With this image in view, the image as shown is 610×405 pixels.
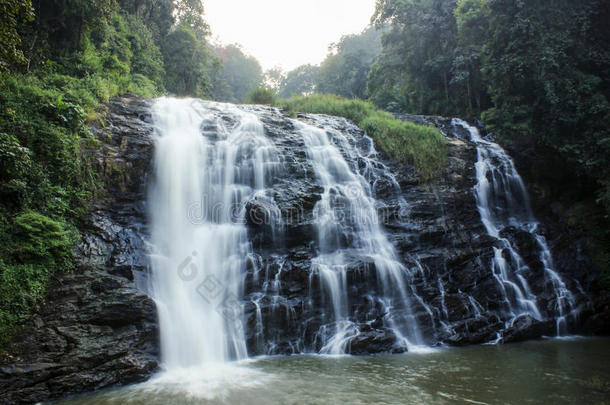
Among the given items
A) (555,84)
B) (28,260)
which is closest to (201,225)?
(28,260)

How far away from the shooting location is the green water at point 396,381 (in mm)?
4773

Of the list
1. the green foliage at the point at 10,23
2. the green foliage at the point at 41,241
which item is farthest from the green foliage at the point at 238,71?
the green foliage at the point at 41,241

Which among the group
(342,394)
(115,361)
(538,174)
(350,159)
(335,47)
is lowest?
(342,394)

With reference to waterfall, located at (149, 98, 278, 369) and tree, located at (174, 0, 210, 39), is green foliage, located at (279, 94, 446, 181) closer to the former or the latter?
waterfall, located at (149, 98, 278, 369)

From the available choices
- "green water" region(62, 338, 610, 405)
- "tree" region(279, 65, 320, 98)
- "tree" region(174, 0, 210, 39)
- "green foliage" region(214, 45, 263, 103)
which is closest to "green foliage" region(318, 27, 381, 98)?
"tree" region(279, 65, 320, 98)

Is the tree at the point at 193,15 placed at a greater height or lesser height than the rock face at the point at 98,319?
greater

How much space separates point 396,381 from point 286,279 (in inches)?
128

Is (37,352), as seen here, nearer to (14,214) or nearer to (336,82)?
(14,214)

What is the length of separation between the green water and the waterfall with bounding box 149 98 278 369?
2.50ft

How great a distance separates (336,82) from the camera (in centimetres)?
3375

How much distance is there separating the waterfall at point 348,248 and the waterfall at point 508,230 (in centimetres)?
271

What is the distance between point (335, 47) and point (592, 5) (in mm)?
30045

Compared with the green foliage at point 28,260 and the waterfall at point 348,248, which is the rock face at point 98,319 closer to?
the green foliage at point 28,260

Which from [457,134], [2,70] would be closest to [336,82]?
[457,134]
